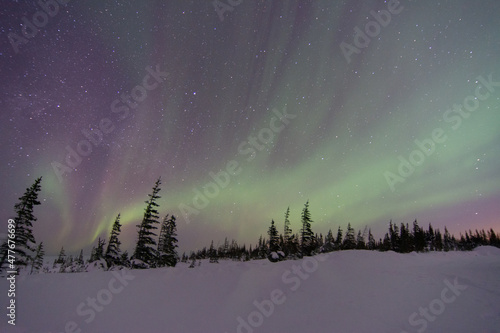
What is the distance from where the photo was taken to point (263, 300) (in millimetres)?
9586

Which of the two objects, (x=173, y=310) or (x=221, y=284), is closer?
(x=173, y=310)

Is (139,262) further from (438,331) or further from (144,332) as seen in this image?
(438,331)

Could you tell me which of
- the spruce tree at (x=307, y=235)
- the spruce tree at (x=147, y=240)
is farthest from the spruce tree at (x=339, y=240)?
the spruce tree at (x=147, y=240)

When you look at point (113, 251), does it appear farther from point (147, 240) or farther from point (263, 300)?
point (263, 300)

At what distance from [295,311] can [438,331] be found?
4.36 metres

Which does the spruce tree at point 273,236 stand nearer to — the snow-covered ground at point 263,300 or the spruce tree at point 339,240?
the spruce tree at point 339,240

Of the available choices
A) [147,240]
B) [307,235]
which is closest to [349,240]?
[307,235]

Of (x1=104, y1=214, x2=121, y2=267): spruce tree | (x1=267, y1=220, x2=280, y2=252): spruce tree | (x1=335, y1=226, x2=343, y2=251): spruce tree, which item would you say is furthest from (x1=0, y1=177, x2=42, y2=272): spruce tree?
(x1=335, y1=226, x2=343, y2=251): spruce tree

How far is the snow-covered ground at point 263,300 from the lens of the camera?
24.1ft

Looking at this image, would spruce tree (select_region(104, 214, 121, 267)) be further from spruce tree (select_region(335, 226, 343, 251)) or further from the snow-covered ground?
spruce tree (select_region(335, 226, 343, 251))

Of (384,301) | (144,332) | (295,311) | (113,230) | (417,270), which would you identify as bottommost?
(144,332)

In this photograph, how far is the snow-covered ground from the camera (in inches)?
289

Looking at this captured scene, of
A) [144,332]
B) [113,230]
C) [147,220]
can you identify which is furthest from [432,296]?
[113,230]

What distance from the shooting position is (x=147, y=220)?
945 inches
